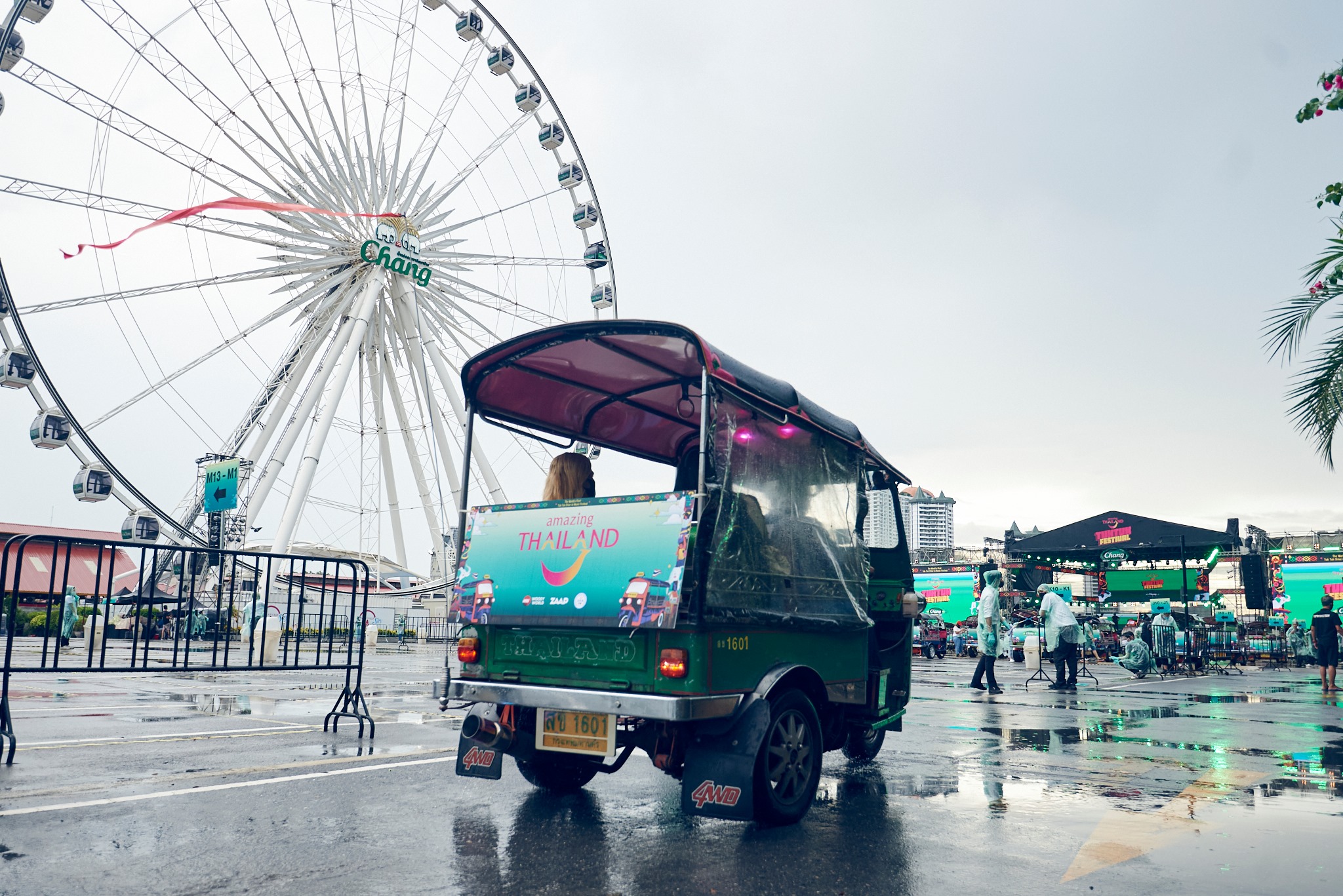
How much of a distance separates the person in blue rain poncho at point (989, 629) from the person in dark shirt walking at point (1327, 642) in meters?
5.61

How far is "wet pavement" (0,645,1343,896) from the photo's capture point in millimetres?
3875

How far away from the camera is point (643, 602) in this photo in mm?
4562

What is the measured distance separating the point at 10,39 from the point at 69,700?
13522 millimetres

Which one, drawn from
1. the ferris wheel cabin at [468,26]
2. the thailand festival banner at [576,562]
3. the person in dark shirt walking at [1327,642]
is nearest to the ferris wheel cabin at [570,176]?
the ferris wheel cabin at [468,26]

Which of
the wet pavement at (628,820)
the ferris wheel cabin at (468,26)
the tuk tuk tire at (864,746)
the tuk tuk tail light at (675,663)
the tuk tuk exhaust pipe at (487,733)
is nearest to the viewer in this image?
the wet pavement at (628,820)

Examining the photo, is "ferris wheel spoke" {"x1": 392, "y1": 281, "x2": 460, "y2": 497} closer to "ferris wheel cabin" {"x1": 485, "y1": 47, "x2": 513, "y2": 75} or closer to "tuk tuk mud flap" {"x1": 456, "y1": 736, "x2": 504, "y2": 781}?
"ferris wheel cabin" {"x1": 485, "y1": 47, "x2": 513, "y2": 75}

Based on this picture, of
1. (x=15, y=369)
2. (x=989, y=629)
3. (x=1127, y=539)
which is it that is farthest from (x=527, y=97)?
(x=1127, y=539)

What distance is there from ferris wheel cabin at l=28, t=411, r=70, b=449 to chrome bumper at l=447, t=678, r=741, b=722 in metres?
17.7

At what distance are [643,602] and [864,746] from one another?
132 inches

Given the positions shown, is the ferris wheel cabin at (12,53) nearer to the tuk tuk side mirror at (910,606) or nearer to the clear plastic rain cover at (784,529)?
the clear plastic rain cover at (784,529)

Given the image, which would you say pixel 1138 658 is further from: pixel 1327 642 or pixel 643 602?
pixel 643 602

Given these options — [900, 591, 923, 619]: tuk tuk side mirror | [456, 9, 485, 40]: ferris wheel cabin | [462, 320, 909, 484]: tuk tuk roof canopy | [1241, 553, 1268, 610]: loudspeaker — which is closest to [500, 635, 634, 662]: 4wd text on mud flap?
[462, 320, 909, 484]: tuk tuk roof canopy

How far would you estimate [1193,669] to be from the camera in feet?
71.1

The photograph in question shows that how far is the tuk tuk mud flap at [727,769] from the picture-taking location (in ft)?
14.4
